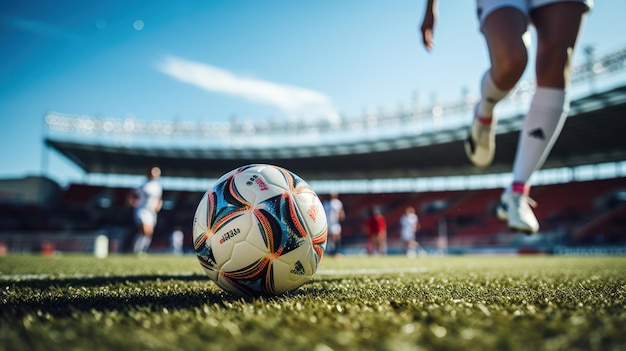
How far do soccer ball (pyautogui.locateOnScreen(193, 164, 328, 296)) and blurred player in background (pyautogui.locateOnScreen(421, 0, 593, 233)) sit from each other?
4.19 feet

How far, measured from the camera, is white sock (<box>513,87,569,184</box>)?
102 inches

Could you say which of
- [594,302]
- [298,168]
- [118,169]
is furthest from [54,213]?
[594,302]

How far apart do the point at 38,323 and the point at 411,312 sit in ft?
3.50

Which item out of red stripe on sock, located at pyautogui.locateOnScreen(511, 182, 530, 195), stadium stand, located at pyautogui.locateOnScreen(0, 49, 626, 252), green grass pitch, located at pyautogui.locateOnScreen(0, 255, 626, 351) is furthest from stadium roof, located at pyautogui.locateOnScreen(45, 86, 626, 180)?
green grass pitch, located at pyautogui.locateOnScreen(0, 255, 626, 351)

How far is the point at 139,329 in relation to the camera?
106 cm

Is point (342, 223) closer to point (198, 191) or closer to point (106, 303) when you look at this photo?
point (198, 191)

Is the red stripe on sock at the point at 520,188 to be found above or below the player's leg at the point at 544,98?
below

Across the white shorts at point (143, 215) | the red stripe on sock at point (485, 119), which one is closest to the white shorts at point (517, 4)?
the red stripe on sock at point (485, 119)

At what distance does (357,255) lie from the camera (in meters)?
20.7

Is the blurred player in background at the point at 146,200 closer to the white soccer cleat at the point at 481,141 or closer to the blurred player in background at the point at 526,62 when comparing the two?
the white soccer cleat at the point at 481,141

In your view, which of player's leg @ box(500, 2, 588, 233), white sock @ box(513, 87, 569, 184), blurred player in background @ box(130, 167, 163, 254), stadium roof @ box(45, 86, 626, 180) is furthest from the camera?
stadium roof @ box(45, 86, 626, 180)

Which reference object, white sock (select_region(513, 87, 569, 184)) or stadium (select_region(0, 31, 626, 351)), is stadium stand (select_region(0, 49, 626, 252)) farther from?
white sock (select_region(513, 87, 569, 184))

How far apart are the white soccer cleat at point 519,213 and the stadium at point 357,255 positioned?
13.3 inches

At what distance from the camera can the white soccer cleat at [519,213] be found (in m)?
2.43
